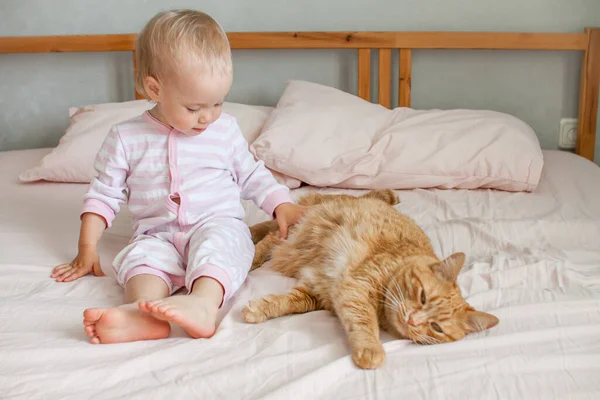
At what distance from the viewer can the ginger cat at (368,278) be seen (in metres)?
1.12

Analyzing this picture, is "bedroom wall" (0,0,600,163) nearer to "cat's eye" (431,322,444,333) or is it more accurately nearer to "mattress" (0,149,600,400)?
"mattress" (0,149,600,400)

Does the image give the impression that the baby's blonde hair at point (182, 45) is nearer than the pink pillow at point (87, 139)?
Yes

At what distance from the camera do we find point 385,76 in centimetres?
245

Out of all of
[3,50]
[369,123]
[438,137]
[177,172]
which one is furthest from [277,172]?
[3,50]

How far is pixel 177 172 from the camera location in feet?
4.67

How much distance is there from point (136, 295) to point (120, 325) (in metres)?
0.15

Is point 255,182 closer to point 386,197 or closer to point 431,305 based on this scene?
point 386,197

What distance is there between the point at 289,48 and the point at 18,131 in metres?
1.17

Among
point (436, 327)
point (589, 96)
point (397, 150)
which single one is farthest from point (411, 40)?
point (436, 327)

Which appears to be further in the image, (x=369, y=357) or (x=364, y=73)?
(x=364, y=73)

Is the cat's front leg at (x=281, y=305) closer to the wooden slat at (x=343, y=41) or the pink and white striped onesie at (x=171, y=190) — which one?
the pink and white striped onesie at (x=171, y=190)

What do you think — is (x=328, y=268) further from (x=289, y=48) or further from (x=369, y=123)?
(x=289, y=48)

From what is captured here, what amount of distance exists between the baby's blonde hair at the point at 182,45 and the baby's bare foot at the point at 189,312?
0.45 m

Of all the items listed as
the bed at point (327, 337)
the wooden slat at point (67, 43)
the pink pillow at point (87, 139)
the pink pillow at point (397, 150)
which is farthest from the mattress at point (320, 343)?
the wooden slat at point (67, 43)
